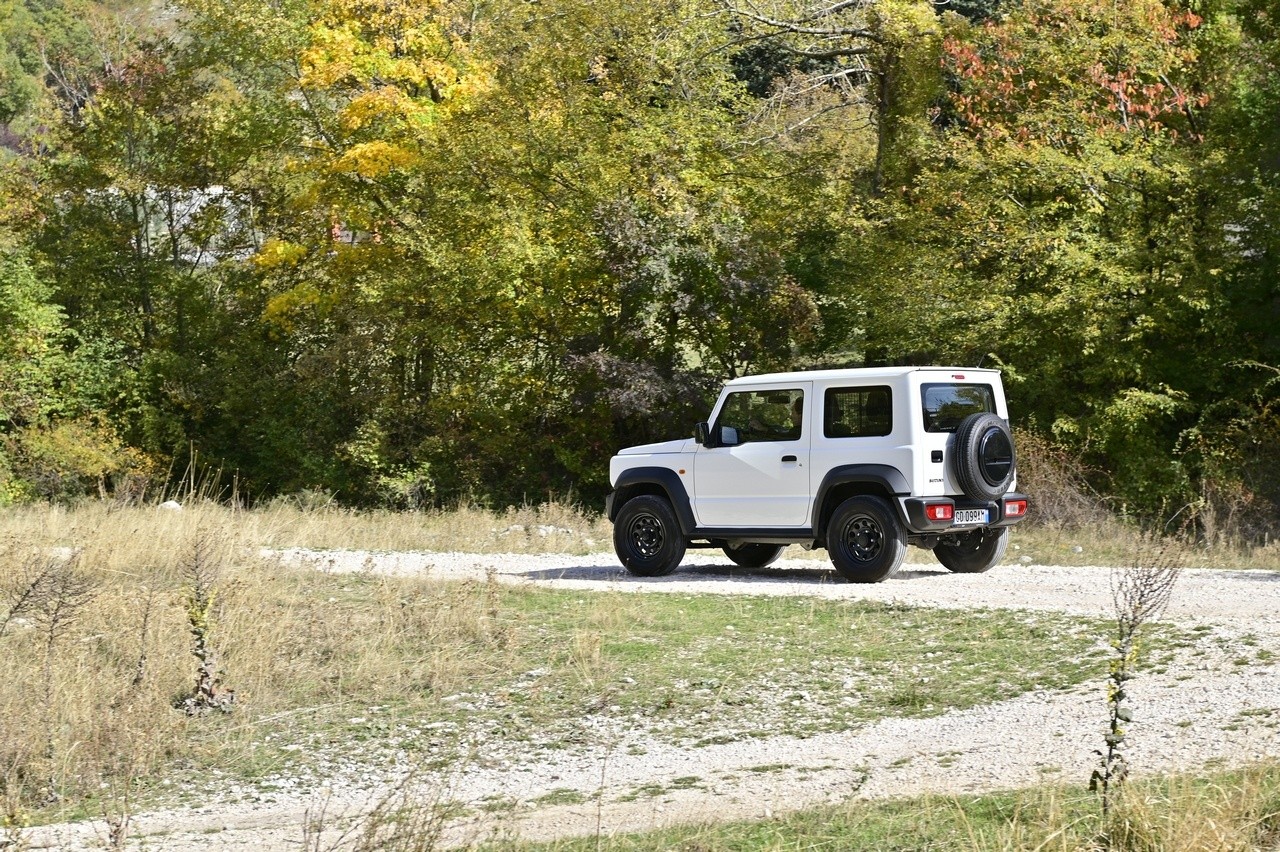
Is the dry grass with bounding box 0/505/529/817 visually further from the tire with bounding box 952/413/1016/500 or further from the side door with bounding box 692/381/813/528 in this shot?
the tire with bounding box 952/413/1016/500

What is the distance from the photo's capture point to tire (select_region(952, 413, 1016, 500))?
583 inches

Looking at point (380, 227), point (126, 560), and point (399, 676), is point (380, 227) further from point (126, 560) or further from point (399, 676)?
point (399, 676)

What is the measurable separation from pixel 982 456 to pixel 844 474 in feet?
4.51

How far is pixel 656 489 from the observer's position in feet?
54.4

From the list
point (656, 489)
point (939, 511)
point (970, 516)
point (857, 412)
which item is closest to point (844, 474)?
point (857, 412)

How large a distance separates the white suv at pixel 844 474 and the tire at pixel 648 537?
0.05 feet

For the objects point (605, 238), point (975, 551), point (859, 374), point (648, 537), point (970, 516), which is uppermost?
point (605, 238)

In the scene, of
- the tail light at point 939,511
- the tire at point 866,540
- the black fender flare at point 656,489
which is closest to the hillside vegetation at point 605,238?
the tail light at point 939,511

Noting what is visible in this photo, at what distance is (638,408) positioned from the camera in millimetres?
26406

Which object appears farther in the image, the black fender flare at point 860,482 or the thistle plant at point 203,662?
the black fender flare at point 860,482

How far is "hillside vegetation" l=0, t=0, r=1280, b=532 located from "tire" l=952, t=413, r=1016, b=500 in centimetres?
803

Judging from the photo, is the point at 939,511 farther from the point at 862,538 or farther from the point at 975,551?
the point at 975,551

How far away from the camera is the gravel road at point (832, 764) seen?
7.46 m

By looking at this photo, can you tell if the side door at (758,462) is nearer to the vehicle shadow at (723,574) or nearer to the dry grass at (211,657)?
the vehicle shadow at (723,574)
